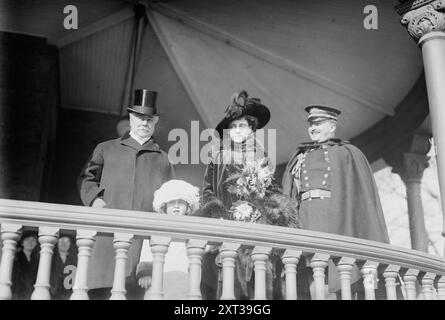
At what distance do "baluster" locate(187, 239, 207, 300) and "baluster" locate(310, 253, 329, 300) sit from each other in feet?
2.55

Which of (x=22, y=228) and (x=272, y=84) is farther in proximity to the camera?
(x=272, y=84)

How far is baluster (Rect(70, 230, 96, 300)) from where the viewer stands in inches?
151

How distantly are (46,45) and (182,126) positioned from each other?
2.98 meters

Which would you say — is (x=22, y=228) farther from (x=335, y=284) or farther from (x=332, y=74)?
(x=332, y=74)

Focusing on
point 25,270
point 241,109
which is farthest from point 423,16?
point 25,270

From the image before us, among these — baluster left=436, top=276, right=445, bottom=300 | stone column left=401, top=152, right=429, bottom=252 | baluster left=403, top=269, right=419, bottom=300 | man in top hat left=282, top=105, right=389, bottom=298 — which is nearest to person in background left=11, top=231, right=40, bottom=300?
man in top hat left=282, top=105, right=389, bottom=298

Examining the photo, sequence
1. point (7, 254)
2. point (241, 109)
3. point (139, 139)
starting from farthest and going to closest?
1. point (241, 109)
2. point (139, 139)
3. point (7, 254)

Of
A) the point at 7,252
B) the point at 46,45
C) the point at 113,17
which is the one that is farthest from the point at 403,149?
the point at 7,252

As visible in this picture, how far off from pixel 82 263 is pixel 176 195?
1025mm

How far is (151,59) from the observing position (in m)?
10.1

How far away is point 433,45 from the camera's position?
6.37 meters

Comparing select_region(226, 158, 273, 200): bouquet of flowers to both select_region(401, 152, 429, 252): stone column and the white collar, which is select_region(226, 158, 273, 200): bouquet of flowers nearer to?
the white collar

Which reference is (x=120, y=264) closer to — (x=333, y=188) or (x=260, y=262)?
(x=260, y=262)
